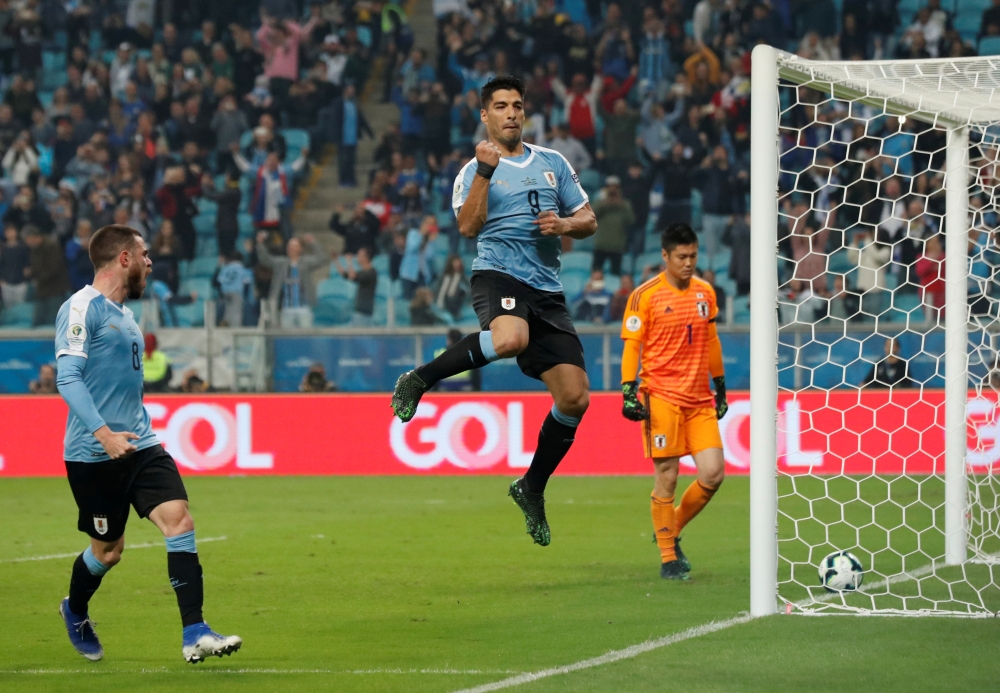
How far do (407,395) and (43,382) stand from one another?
10.6m

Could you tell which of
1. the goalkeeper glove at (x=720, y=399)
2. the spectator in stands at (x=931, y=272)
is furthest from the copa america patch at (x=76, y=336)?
the spectator in stands at (x=931, y=272)

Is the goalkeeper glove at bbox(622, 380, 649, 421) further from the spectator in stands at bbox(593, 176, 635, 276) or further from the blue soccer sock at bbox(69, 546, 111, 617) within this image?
the spectator in stands at bbox(593, 176, 635, 276)

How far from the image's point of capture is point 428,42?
2200 centimetres

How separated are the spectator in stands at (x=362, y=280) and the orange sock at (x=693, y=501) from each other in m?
8.78

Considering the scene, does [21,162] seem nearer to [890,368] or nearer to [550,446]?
[890,368]

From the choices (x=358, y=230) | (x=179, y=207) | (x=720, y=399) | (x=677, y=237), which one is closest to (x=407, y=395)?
(x=677, y=237)

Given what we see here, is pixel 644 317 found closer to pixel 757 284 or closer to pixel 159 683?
pixel 757 284

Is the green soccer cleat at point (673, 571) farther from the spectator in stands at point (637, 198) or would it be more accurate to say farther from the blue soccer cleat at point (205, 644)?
the spectator in stands at point (637, 198)

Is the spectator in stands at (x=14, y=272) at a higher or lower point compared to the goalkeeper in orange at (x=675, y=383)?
higher

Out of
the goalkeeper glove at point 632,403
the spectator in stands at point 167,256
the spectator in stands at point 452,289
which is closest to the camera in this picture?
the goalkeeper glove at point 632,403

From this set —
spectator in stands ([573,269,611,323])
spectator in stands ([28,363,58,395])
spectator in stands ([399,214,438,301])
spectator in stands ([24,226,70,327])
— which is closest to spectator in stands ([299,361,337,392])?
spectator in stands ([399,214,438,301])

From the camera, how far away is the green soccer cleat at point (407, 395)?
6648mm

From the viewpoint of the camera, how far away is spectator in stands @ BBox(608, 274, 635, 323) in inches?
642

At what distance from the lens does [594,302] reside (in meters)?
16.7
